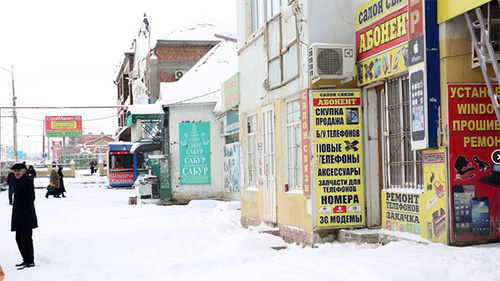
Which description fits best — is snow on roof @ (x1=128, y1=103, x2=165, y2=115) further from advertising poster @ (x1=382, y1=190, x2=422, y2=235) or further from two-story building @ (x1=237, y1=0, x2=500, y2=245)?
advertising poster @ (x1=382, y1=190, x2=422, y2=235)

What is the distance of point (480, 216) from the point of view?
27.1 ft

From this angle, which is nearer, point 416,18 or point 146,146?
point 416,18

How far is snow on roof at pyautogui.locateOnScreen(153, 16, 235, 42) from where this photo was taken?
113ft

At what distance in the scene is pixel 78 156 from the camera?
9288 centimetres

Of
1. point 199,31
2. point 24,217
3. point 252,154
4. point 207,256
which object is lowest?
point 207,256

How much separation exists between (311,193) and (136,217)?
9.11 metres

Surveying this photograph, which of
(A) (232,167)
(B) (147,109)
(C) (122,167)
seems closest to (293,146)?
(A) (232,167)

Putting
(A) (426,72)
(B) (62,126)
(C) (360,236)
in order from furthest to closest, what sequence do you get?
(B) (62,126)
(C) (360,236)
(A) (426,72)

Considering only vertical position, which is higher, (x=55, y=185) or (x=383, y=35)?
(x=383, y=35)

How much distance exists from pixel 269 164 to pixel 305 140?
8.90 feet

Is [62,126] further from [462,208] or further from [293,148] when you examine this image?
[462,208]

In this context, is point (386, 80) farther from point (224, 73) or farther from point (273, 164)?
point (224, 73)

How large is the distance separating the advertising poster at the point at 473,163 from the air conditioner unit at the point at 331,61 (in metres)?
2.51

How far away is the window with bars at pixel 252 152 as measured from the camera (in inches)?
594
